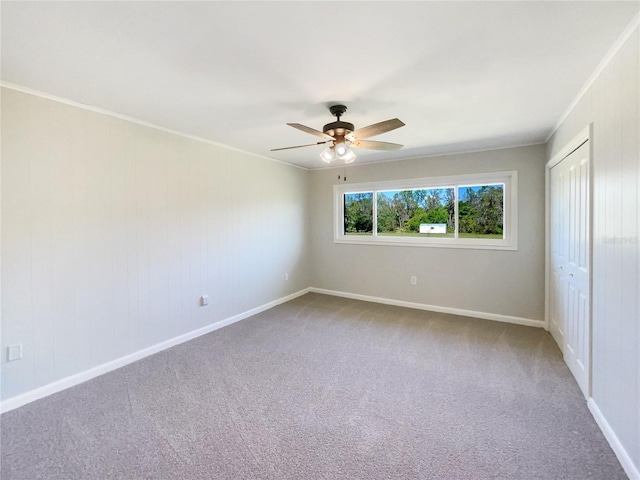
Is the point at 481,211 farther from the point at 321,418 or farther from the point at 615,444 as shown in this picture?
the point at 321,418

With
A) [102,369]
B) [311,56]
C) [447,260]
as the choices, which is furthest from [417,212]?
[102,369]

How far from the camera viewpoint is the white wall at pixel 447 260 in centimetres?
372

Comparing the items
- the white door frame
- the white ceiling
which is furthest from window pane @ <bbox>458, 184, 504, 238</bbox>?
the white ceiling

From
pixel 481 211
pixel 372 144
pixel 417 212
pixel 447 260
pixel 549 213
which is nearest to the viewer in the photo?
pixel 372 144

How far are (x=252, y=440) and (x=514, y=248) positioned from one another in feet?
12.6

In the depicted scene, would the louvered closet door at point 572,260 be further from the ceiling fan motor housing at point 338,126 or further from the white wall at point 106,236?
the white wall at point 106,236

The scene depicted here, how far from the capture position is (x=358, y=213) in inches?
204

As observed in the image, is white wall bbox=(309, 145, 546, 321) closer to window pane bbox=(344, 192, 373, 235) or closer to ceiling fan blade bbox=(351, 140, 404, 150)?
window pane bbox=(344, 192, 373, 235)

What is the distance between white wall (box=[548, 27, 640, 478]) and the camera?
1.52 meters

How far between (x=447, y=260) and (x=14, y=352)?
4.75 metres

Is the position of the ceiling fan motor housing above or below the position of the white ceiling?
below

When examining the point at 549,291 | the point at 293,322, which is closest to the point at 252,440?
the point at 293,322

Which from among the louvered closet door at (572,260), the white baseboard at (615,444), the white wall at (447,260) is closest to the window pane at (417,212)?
the white wall at (447,260)

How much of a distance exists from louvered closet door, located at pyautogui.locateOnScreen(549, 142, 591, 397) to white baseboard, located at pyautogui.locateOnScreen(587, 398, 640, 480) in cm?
19
